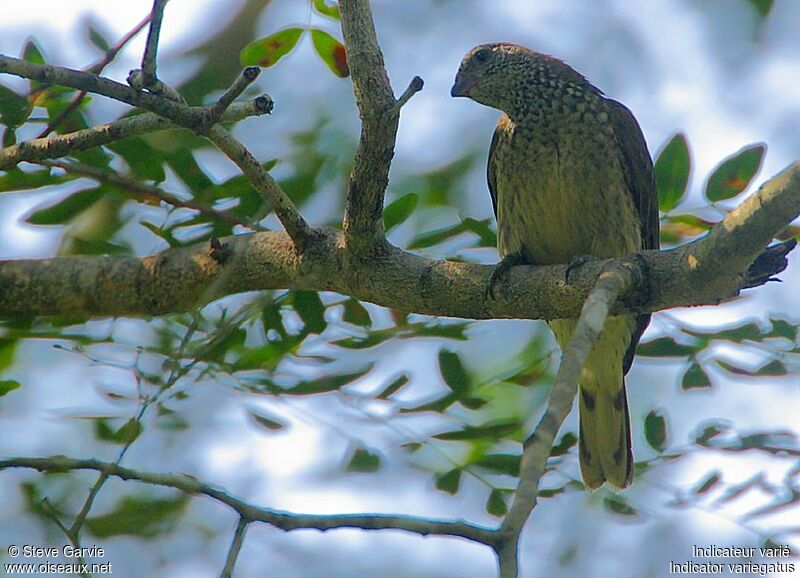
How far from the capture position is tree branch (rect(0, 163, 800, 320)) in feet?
8.95

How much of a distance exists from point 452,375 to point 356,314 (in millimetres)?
431

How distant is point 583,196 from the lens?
422cm

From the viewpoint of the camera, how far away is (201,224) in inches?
148

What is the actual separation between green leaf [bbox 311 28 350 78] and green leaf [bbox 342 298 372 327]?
2.71ft

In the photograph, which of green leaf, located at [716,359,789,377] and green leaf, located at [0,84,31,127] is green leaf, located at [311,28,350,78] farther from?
green leaf, located at [716,359,789,377]

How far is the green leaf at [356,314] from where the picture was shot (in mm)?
3648

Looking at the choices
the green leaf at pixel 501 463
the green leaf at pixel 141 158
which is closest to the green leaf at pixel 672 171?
the green leaf at pixel 501 463

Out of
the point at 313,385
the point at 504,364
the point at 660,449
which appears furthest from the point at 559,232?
the point at 313,385

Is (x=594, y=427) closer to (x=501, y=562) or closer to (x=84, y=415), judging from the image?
(x=84, y=415)

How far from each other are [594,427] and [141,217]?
2.23 meters

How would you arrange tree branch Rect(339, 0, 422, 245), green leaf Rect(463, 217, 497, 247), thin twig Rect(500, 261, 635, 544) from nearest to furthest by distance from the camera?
thin twig Rect(500, 261, 635, 544), tree branch Rect(339, 0, 422, 245), green leaf Rect(463, 217, 497, 247)

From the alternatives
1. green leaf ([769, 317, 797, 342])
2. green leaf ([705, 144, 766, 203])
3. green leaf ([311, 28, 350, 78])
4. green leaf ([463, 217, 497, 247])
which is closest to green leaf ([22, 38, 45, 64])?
green leaf ([311, 28, 350, 78])

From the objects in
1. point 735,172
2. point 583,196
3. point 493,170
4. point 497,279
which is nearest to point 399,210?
point 497,279

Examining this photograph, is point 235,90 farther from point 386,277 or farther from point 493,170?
point 493,170
